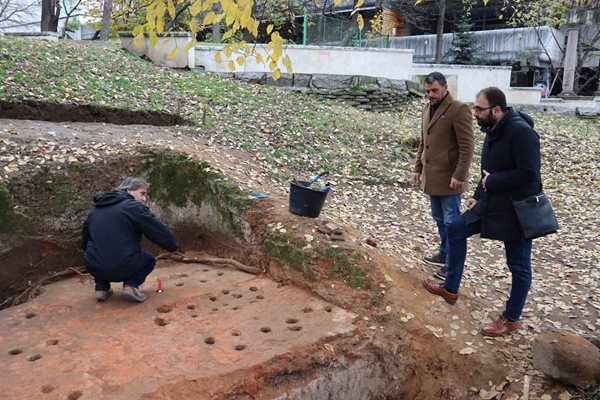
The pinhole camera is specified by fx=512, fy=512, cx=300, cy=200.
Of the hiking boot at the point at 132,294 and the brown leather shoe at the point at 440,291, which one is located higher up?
the brown leather shoe at the point at 440,291

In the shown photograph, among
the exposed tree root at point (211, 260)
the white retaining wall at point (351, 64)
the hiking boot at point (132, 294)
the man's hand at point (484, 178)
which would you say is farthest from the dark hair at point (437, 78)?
the white retaining wall at point (351, 64)

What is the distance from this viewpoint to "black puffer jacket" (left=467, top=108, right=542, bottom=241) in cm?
364

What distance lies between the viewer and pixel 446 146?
186 inches

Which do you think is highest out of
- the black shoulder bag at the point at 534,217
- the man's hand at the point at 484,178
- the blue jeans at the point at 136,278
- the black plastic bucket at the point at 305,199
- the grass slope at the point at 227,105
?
the grass slope at the point at 227,105

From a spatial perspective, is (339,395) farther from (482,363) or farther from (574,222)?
(574,222)

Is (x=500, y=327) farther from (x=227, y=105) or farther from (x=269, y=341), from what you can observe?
(x=227, y=105)

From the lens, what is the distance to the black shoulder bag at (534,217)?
370 cm

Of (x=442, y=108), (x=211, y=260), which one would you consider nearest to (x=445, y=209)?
(x=442, y=108)

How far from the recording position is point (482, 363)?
4016mm

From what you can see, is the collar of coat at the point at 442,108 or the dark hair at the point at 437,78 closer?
the dark hair at the point at 437,78

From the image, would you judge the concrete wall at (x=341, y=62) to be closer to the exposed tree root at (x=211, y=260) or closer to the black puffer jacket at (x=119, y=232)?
the exposed tree root at (x=211, y=260)

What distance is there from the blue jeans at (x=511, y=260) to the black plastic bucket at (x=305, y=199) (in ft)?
4.86

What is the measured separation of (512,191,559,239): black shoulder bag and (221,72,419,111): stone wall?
32.7 ft

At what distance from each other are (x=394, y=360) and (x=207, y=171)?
3262 millimetres
